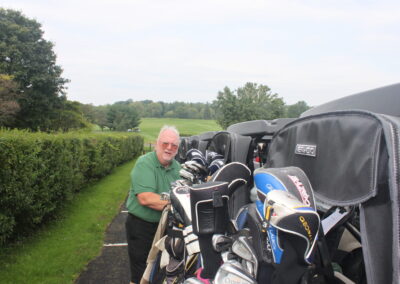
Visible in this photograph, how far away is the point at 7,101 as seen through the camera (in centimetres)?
3141

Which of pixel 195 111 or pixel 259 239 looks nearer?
pixel 259 239

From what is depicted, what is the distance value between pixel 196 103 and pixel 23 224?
85.4m

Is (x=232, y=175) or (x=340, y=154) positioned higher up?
(x=340, y=154)

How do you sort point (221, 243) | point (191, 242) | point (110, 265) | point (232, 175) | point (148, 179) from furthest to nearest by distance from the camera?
1. point (110, 265)
2. point (148, 179)
3. point (232, 175)
4. point (191, 242)
5. point (221, 243)

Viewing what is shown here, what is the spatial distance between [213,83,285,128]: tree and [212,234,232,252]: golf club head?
51.8ft

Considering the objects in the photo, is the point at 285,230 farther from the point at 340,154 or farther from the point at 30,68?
the point at 30,68

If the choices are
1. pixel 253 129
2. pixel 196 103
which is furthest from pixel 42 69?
pixel 196 103

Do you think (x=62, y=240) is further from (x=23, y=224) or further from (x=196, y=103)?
(x=196, y=103)

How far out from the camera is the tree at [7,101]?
3005cm

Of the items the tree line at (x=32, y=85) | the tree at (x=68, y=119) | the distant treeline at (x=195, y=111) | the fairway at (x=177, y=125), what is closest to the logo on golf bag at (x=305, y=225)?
the distant treeline at (x=195, y=111)

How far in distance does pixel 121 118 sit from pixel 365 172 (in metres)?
72.7

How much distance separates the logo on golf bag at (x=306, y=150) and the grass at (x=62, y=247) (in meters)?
4.35

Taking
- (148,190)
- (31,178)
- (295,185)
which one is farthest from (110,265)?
(295,185)

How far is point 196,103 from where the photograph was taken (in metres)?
90.6
